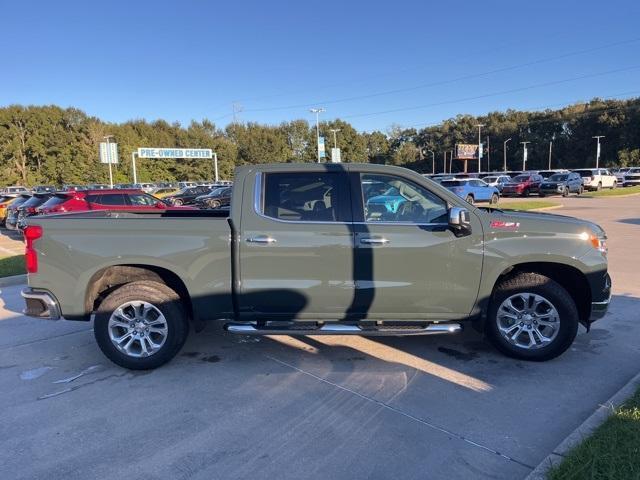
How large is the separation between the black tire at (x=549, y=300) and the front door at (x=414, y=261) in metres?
0.31

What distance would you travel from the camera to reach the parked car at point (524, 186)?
35.6 metres

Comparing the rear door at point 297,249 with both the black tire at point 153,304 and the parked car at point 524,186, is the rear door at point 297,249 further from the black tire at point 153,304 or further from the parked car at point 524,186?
the parked car at point 524,186

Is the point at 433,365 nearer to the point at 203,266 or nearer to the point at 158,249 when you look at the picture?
the point at 203,266

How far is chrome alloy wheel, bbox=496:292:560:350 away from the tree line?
72049 mm

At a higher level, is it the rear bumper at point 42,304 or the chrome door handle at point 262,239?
the chrome door handle at point 262,239

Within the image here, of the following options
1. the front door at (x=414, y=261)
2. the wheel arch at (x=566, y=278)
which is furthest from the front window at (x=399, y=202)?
the wheel arch at (x=566, y=278)

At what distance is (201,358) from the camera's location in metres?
4.77

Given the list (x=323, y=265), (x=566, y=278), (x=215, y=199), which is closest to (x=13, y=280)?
(x=323, y=265)

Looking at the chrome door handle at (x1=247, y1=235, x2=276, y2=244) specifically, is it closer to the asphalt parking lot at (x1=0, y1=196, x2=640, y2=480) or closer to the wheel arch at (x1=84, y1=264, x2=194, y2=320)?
the wheel arch at (x1=84, y1=264, x2=194, y2=320)

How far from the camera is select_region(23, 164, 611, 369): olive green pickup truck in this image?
4297 mm

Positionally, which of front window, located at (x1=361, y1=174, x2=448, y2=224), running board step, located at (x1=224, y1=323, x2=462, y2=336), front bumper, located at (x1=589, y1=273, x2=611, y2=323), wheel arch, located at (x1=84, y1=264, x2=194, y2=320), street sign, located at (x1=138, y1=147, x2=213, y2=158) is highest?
street sign, located at (x1=138, y1=147, x2=213, y2=158)

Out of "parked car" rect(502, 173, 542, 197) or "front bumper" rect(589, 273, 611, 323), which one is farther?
"parked car" rect(502, 173, 542, 197)

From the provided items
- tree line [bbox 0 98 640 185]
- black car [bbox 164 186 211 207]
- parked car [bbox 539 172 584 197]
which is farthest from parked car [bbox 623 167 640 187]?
black car [bbox 164 186 211 207]

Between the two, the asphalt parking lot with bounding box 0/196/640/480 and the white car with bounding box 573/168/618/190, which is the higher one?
the white car with bounding box 573/168/618/190
